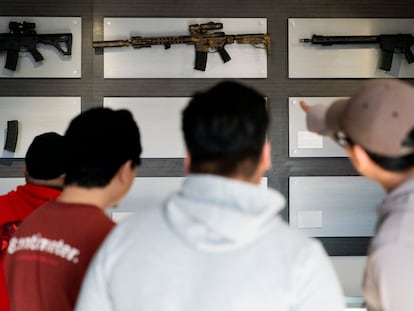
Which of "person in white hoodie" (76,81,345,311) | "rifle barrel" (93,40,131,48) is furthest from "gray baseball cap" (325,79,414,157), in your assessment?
"rifle barrel" (93,40,131,48)

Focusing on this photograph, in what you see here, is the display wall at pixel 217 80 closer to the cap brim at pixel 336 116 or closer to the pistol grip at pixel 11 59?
the pistol grip at pixel 11 59

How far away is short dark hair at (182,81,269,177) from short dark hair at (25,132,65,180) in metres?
0.77

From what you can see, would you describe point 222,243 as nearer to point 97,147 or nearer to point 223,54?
point 97,147

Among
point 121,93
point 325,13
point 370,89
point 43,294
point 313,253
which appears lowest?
point 43,294

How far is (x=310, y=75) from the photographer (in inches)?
120

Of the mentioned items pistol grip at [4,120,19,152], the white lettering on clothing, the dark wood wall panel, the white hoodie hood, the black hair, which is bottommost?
the white lettering on clothing

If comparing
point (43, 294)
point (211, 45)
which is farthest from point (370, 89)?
point (211, 45)

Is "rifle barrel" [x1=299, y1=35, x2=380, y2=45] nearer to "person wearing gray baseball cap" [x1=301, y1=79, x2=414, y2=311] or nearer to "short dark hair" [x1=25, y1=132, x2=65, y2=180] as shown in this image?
"short dark hair" [x1=25, y1=132, x2=65, y2=180]

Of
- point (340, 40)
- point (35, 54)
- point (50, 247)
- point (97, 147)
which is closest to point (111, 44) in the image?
point (35, 54)

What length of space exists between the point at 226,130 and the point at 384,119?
346 millimetres

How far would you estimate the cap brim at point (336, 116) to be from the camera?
1116 millimetres

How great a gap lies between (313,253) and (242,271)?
115 mm

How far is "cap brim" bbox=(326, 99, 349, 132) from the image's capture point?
3.66 feet

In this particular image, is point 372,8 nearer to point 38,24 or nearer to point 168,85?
point 168,85
